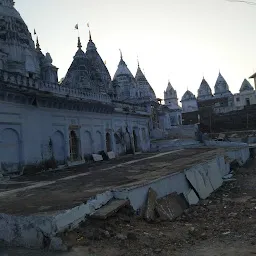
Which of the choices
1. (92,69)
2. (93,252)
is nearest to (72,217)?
(93,252)

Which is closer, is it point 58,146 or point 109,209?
point 109,209

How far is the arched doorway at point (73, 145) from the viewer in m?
20.8

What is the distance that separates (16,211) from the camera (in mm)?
6785

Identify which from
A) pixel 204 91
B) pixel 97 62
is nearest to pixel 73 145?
pixel 97 62

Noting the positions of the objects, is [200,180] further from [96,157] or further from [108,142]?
[108,142]

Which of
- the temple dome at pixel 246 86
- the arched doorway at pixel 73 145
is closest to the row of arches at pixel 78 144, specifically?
the arched doorway at pixel 73 145

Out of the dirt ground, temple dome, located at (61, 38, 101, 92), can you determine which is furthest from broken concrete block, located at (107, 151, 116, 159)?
the dirt ground

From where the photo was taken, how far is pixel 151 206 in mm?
8336

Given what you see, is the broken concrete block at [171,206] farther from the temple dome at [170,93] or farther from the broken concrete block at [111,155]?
the temple dome at [170,93]

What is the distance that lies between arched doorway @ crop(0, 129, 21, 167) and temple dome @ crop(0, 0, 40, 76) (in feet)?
19.2

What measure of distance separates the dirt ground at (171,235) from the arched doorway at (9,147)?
9.56m

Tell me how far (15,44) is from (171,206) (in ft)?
54.8

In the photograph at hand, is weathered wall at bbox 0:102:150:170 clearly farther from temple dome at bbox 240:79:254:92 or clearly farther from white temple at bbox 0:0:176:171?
temple dome at bbox 240:79:254:92

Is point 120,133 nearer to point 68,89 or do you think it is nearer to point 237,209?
point 68,89
